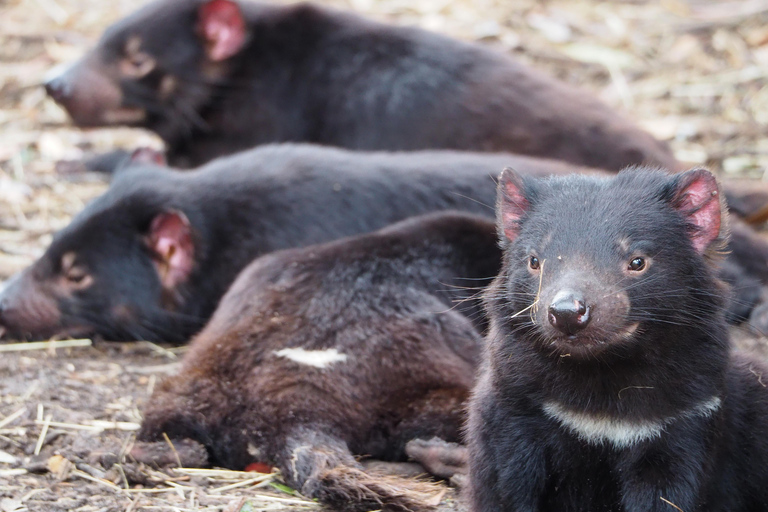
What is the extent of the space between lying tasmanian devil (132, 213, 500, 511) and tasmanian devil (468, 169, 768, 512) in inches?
21.9

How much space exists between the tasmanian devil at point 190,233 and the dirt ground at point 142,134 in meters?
0.18

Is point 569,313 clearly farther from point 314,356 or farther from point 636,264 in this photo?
point 314,356

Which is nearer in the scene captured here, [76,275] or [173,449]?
[173,449]

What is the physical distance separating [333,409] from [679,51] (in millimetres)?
5805

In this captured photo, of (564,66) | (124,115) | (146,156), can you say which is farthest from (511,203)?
(564,66)

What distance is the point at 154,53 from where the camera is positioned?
638 centimetres

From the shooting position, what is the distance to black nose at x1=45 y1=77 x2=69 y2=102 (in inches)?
253

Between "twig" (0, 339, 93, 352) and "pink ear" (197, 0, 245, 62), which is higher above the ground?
"pink ear" (197, 0, 245, 62)

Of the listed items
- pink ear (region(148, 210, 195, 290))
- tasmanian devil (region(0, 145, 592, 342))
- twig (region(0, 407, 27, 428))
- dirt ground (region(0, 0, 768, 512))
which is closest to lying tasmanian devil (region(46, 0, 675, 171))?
dirt ground (region(0, 0, 768, 512))

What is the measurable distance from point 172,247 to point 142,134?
374cm

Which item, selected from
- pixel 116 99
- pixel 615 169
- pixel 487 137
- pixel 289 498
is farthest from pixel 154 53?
pixel 289 498

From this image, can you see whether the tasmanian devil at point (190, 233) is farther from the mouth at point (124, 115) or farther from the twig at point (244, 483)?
the mouth at point (124, 115)

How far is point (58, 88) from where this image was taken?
6.43 meters

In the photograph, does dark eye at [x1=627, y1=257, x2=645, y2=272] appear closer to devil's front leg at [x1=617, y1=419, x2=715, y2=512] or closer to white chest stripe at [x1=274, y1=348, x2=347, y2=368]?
devil's front leg at [x1=617, y1=419, x2=715, y2=512]
